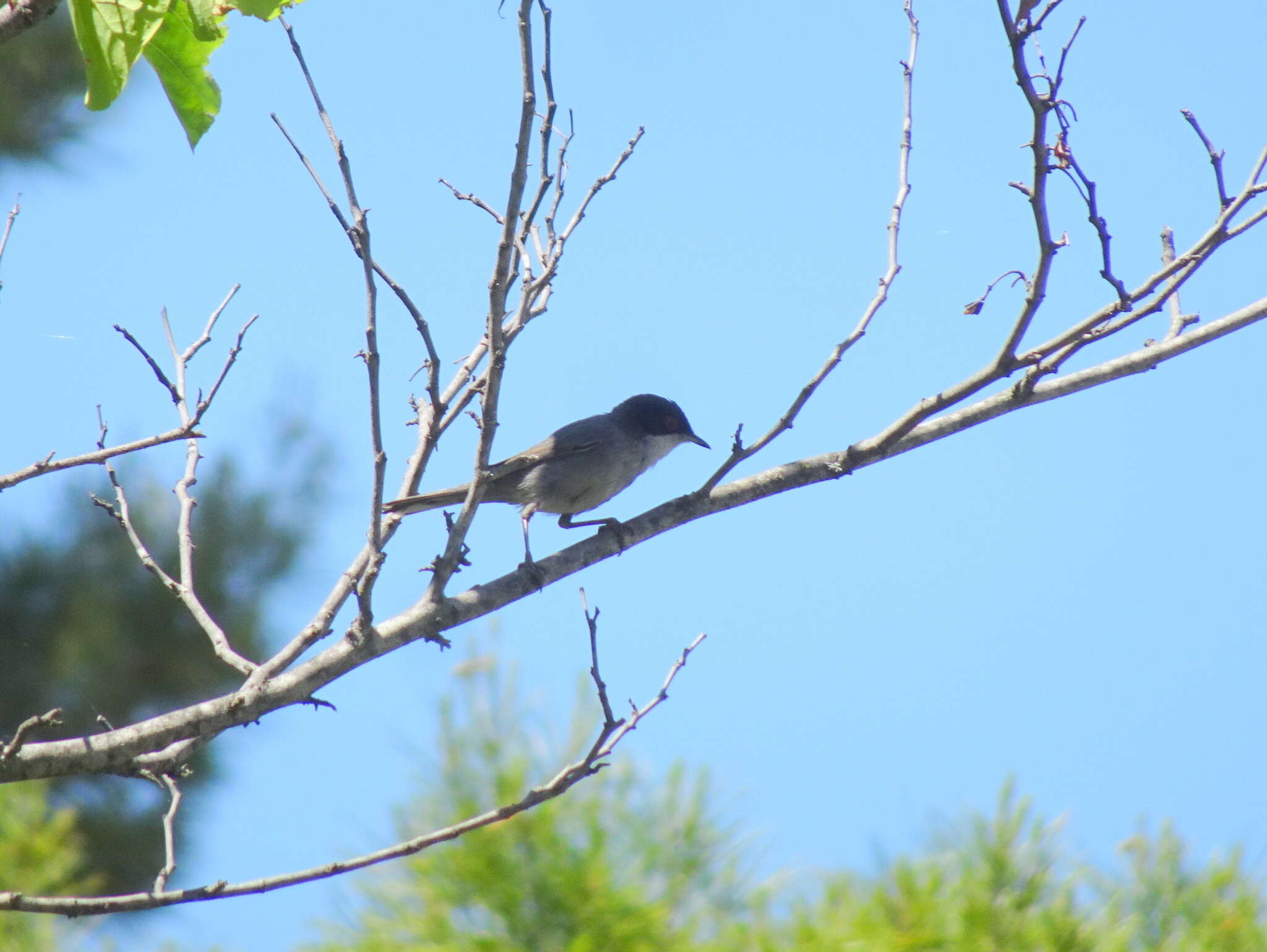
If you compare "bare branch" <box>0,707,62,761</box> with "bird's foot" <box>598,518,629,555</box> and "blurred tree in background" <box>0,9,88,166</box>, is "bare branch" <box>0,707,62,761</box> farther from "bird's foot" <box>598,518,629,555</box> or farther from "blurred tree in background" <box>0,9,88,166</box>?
"blurred tree in background" <box>0,9,88,166</box>

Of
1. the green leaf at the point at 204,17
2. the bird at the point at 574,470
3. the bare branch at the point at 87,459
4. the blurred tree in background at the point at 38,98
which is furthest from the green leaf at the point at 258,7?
the blurred tree in background at the point at 38,98

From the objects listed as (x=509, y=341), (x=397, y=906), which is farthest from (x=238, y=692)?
(x=397, y=906)

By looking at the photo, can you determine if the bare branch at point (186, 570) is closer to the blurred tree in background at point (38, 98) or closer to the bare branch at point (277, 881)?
the bare branch at point (277, 881)

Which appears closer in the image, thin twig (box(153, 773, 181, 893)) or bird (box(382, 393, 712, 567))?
thin twig (box(153, 773, 181, 893))

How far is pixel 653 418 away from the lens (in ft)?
22.8

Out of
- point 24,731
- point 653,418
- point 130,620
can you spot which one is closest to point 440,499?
point 653,418

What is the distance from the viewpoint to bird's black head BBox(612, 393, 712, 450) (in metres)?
6.84

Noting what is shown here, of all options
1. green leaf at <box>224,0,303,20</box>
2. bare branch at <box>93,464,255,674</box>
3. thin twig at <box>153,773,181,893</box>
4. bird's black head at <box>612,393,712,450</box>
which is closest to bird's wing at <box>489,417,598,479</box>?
bird's black head at <box>612,393,712,450</box>

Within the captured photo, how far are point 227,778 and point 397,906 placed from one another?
8048 millimetres

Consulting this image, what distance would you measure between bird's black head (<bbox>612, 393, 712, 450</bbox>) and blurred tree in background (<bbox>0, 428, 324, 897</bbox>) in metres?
5.76

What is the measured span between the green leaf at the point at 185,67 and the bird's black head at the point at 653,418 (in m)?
4.36

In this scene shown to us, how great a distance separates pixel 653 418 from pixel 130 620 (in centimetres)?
764

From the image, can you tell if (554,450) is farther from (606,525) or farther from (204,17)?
(204,17)

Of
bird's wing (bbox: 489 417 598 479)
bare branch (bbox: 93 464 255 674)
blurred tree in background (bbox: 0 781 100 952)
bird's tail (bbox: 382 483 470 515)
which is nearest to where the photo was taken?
bare branch (bbox: 93 464 255 674)
